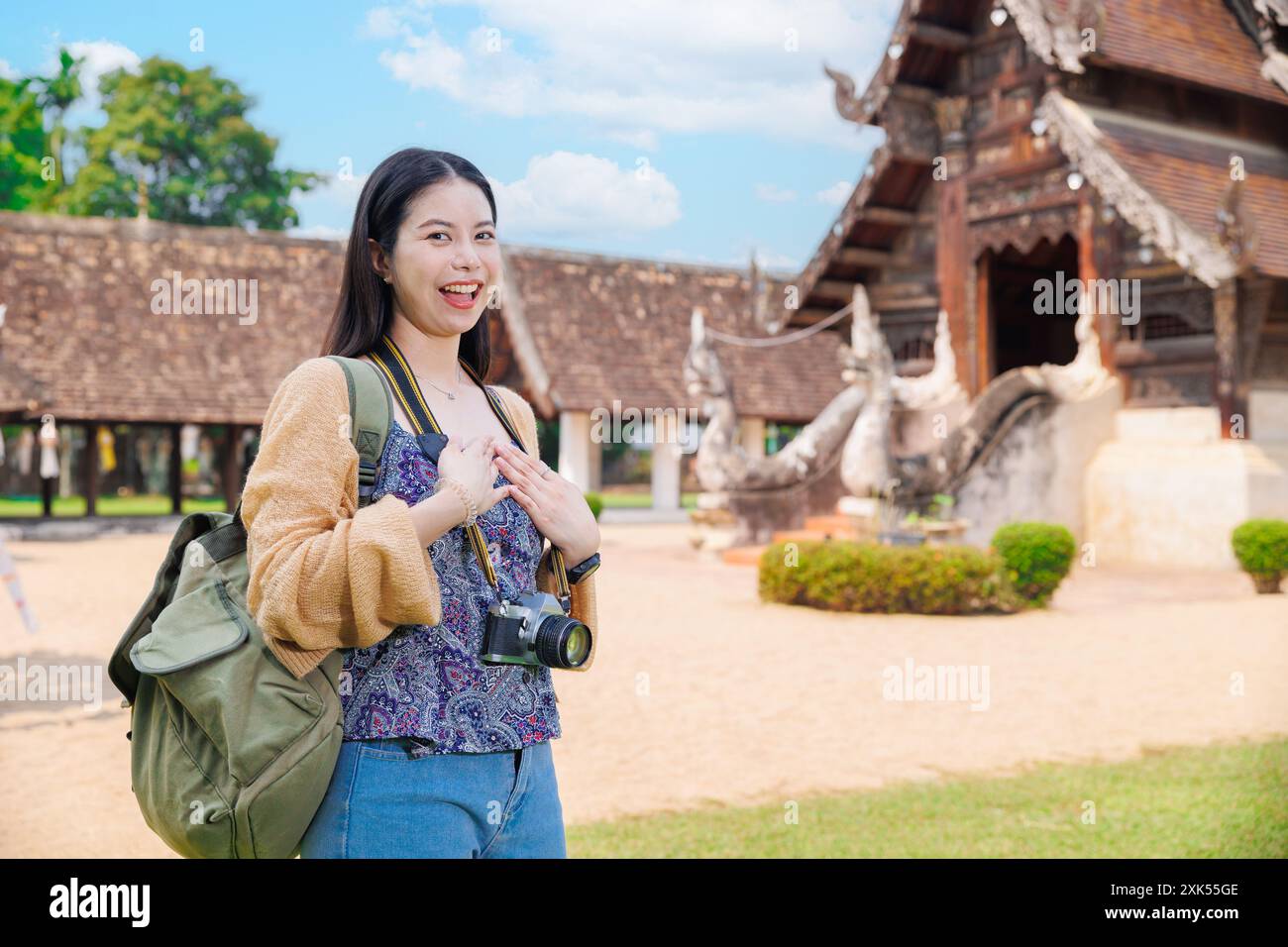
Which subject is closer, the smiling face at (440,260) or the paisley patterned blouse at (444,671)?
the paisley patterned blouse at (444,671)

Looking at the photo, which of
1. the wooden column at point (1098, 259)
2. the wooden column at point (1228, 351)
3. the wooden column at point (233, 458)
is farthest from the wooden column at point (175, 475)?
the wooden column at point (1228, 351)

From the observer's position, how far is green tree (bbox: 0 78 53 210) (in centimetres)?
2252

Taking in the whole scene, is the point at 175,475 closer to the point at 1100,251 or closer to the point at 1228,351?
the point at 1100,251

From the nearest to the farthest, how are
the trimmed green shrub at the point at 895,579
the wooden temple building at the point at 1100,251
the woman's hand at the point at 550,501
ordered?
the woman's hand at the point at 550,501 → the trimmed green shrub at the point at 895,579 → the wooden temple building at the point at 1100,251

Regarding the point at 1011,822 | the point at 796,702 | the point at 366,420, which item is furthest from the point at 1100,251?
the point at 366,420

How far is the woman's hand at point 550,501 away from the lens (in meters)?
2.06

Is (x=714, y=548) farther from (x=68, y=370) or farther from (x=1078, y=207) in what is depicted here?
(x=68, y=370)

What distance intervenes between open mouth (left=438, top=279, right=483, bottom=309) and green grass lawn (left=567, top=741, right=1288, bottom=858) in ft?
9.35

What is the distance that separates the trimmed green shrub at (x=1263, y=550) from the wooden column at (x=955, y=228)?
4.80 metres

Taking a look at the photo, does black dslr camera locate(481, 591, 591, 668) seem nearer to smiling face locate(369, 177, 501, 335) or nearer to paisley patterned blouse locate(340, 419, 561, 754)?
paisley patterned blouse locate(340, 419, 561, 754)

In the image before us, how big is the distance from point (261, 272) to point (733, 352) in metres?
9.34

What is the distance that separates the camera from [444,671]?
2.00m

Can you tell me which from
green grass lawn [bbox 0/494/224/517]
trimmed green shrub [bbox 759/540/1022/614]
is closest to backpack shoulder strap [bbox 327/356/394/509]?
trimmed green shrub [bbox 759/540/1022/614]

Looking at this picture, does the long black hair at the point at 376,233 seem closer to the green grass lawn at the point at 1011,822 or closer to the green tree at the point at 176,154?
the green grass lawn at the point at 1011,822
